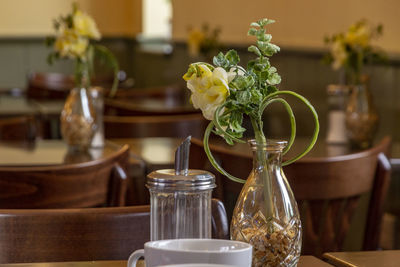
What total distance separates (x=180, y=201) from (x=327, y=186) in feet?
3.33

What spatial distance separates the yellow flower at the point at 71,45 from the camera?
2.81m

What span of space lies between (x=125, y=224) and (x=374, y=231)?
97 centimetres

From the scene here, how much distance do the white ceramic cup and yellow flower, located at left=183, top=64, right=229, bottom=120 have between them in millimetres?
172

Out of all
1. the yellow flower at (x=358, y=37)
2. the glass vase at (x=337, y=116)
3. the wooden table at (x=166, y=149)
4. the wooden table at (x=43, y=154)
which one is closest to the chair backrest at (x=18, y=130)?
the wooden table at (x=43, y=154)

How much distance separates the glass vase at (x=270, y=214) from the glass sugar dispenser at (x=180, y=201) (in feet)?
0.23

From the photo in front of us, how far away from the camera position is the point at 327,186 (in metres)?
1.99

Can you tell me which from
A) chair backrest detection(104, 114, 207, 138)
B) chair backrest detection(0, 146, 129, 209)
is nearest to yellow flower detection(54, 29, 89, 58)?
chair backrest detection(104, 114, 207, 138)

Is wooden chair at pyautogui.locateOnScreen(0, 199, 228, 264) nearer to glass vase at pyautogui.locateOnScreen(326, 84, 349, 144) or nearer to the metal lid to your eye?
the metal lid

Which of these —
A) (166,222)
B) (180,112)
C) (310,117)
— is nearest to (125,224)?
(166,222)

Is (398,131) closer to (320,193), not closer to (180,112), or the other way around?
(180,112)

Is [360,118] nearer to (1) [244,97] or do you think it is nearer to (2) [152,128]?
(2) [152,128]

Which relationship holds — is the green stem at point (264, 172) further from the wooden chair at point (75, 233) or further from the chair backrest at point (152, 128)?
the chair backrest at point (152, 128)

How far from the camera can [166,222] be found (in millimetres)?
1031

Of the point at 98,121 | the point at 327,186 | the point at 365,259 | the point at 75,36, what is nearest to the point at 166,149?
the point at 98,121
